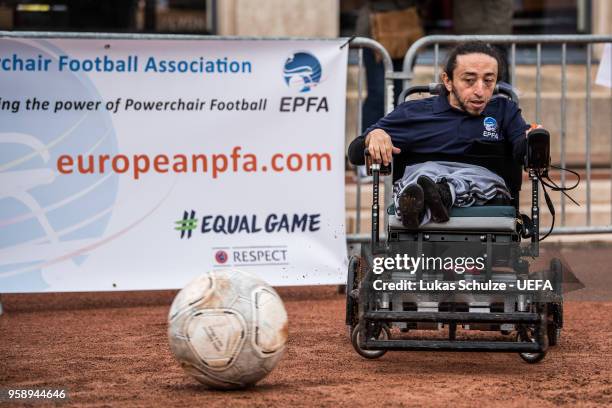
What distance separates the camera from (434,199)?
19.9 feet

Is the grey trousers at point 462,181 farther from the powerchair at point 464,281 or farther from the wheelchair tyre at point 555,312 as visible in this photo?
the wheelchair tyre at point 555,312

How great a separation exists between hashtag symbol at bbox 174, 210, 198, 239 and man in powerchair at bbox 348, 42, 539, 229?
2.18 m

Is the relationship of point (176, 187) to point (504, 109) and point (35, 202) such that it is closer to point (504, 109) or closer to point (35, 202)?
point (35, 202)

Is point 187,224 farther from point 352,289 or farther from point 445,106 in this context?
point 445,106

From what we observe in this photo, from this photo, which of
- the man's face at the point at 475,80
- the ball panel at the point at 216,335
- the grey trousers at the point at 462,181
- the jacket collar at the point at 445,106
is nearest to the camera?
the ball panel at the point at 216,335

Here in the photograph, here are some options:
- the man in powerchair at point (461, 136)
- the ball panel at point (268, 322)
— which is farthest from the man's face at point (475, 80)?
the ball panel at point (268, 322)

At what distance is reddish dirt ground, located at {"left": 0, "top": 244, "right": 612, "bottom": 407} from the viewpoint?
5.54 metres

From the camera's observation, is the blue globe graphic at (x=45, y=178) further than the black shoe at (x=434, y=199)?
Yes

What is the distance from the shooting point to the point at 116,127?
8445 mm

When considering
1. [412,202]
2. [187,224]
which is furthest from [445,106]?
[187,224]

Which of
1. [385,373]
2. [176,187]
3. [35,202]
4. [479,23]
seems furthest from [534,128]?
[479,23]

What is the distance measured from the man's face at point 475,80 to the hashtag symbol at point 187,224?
2.57 m

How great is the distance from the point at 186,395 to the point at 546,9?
30.0ft

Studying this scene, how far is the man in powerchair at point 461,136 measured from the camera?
633 centimetres
